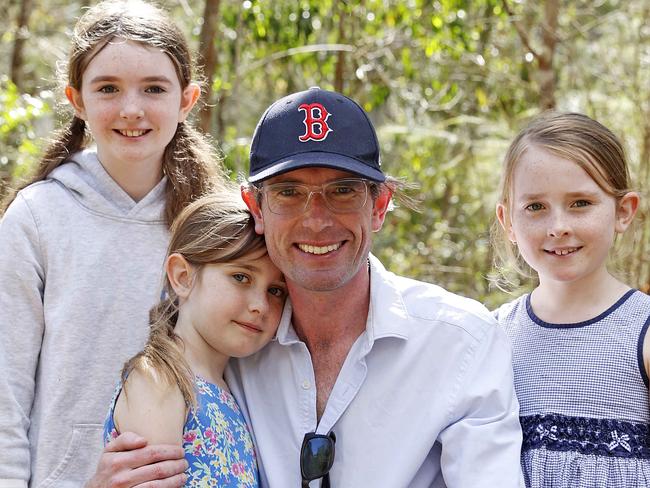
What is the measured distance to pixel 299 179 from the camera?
2648 millimetres

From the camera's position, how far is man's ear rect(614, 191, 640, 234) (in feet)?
9.27

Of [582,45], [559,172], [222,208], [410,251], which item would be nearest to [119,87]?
[222,208]

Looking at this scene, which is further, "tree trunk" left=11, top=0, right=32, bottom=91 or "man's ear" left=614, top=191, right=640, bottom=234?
"tree trunk" left=11, top=0, right=32, bottom=91

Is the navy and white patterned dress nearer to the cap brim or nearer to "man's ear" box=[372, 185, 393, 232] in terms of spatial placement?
"man's ear" box=[372, 185, 393, 232]

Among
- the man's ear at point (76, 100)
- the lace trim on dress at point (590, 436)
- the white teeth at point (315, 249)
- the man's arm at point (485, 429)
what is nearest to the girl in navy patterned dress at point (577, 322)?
the lace trim on dress at point (590, 436)

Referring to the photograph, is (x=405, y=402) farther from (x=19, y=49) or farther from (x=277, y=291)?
(x=19, y=49)

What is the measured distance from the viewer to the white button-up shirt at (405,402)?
2.58 m

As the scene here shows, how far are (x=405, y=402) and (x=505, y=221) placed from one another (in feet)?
2.46

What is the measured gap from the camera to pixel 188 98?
11.0 ft

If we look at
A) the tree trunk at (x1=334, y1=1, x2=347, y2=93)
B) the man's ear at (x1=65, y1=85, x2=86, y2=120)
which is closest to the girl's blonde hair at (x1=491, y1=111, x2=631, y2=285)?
the man's ear at (x1=65, y1=85, x2=86, y2=120)

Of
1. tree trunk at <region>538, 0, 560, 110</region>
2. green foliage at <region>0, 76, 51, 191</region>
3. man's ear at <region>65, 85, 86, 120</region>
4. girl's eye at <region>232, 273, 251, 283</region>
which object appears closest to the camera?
girl's eye at <region>232, 273, 251, 283</region>

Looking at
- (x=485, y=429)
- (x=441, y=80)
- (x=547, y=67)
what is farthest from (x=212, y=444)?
(x=441, y=80)

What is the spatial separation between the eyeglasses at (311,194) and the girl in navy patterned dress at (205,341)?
144 millimetres

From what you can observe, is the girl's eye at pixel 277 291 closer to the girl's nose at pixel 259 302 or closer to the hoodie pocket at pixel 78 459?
the girl's nose at pixel 259 302
